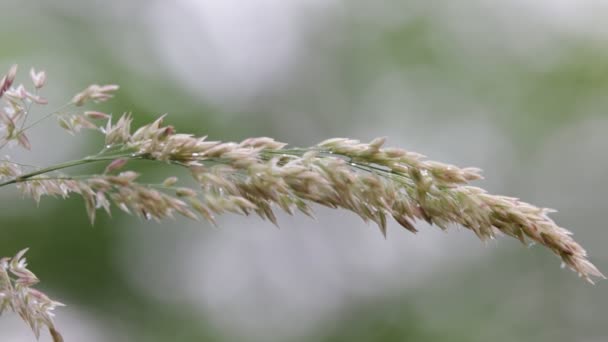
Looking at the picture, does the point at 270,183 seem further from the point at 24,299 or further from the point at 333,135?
the point at 333,135

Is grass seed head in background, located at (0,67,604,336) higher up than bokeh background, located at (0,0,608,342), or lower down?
lower down

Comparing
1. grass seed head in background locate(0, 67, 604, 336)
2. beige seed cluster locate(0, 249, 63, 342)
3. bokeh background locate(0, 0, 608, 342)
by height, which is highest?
bokeh background locate(0, 0, 608, 342)

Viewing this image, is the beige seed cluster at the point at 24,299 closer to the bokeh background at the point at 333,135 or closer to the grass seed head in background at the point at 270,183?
the grass seed head in background at the point at 270,183

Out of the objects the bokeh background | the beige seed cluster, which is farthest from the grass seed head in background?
the bokeh background

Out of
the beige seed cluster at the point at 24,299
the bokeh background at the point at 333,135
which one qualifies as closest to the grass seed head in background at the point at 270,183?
the beige seed cluster at the point at 24,299

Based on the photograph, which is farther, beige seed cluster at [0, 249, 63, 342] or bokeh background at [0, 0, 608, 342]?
bokeh background at [0, 0, 608, 342]

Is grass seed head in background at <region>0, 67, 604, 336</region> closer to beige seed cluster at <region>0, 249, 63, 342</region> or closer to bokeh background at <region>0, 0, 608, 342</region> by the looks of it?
beige seed cluster at <region>0, 249, 63, 342</region>
